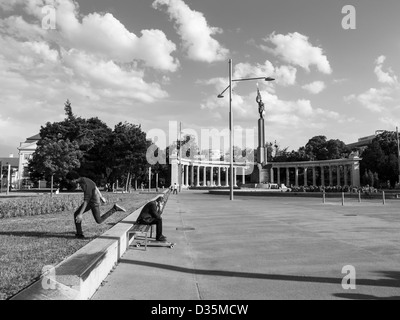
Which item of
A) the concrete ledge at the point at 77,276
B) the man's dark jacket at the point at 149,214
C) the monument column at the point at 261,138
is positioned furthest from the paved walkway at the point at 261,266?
the monument column at the point at 261,138

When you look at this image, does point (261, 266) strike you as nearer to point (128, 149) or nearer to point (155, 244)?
point (155, 244)

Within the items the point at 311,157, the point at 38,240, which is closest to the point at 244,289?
the point at 38,240

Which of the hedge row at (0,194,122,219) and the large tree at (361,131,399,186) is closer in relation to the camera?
the hedge row at (0,194,122,219)

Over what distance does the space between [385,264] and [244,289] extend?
3.14m

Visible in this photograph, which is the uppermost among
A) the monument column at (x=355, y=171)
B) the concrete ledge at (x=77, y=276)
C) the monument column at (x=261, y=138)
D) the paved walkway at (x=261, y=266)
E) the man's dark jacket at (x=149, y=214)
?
the monument column at (x=261, y=138)

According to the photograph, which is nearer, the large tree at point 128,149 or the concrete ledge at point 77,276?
the concrete ledge at point 77,276

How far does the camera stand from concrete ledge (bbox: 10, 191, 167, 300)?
4.04 meters

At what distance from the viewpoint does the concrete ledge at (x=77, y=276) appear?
4.04 meters

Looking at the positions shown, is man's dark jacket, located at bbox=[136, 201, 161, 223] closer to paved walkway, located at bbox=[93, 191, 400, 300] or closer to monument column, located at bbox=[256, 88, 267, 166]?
paved walkway, located at bbox=[93, 191, 400, 300]

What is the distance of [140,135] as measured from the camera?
55969 millimetres

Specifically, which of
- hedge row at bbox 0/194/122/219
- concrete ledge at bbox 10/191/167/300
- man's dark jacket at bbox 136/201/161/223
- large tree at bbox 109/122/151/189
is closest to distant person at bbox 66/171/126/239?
man's dark jacket at bbox 136/201/161/223

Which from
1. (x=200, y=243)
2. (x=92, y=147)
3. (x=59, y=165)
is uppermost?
(x=92, y=147)

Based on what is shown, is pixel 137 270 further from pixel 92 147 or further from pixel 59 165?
pixel 92 147

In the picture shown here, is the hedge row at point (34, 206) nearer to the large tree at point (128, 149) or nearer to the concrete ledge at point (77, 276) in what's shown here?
the concrete ledge at point (77, 276)
